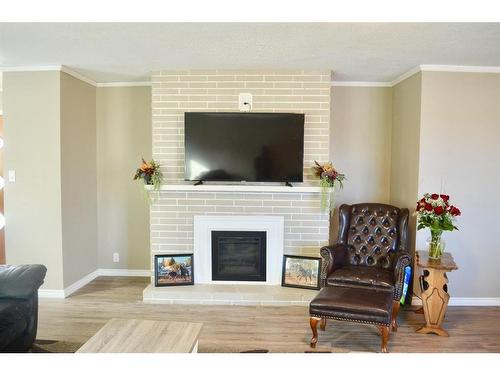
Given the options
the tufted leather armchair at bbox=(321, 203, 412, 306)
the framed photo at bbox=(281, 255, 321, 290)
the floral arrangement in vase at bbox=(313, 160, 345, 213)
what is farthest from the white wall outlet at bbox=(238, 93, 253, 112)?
the framed photo at bbox=(281, 255, 321, 290)

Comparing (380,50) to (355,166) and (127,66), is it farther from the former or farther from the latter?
(127,66)

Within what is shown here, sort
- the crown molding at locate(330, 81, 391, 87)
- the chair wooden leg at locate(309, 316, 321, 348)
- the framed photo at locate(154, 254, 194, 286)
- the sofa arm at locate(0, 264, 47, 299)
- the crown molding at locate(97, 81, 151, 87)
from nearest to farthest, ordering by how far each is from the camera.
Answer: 1. the sofa arm at locate(0, 264, 47, 299)
2. the chair wooden leg at locate(309, 316, 321, 348)
3. the framed photo at locate(154, 254, 194, 286)
4. the crown molding at locate(330, 81, 391, 87)
5. the crown molding at locate(97, 81, 151, 87)

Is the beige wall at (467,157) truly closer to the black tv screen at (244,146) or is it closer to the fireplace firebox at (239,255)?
the black tv screen at (244,146)

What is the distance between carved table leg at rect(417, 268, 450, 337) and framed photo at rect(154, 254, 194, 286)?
7.62 feet

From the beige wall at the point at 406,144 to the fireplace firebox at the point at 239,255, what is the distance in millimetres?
1610

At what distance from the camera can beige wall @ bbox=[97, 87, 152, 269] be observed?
4.61 m

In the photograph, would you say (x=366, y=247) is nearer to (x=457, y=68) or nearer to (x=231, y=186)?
(x=231, y=186)

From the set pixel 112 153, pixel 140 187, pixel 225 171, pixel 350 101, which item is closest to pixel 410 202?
pixel 350 101

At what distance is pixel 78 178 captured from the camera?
4.23 meters

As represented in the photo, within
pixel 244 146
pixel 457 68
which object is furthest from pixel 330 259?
pixel 457 68

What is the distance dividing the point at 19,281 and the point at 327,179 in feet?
9.37

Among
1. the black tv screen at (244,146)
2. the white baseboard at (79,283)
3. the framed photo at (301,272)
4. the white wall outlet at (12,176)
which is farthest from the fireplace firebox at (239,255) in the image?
the white wall outlet at (12,176)

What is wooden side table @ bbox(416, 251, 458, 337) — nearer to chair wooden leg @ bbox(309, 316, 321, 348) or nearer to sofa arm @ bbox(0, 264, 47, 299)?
chair wooden leg @ bbox(309, 316, 321, 348)

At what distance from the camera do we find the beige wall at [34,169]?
3830mm
